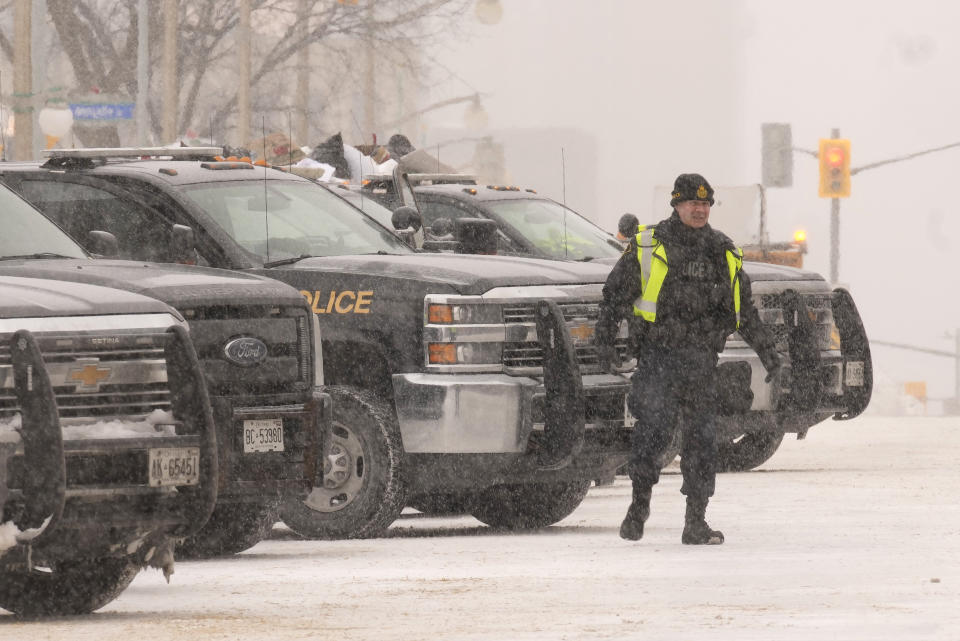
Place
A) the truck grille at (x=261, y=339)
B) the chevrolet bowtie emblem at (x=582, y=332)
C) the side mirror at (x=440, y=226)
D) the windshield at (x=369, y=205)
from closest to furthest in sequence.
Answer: the truck grille at (x=261, y=339)
the chevrolet bowtie emblem at (x=582, y=332)
the windshield at (x=369, y=205)
the side mirror at (x=440, y=226)

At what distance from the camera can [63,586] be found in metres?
9.45

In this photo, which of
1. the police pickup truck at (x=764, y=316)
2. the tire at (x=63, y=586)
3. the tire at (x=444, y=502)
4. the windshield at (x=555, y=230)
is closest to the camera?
the tire at (x=63, y=586)

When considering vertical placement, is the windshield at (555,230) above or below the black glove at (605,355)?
above

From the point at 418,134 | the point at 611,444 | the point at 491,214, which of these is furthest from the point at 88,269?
the point at 418,134

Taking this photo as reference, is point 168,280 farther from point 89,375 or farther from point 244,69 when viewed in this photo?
point 244,69

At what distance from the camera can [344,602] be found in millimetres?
9867

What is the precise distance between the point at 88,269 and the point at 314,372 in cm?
122

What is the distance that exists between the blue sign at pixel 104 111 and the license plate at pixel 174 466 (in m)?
25.4

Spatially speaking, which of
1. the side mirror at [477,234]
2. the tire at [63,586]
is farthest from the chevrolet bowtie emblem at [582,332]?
the tire at [63,586]

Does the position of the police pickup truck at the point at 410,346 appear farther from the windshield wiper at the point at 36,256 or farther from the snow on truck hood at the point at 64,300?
the snow on truck hood at the point at 64,300

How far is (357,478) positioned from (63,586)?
3461mm

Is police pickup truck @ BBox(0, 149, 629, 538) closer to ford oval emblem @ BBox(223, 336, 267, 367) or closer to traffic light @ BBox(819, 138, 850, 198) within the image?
ford oval emblem @ BBox(223, 336, 267, 367)

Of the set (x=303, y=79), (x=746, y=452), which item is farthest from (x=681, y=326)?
(x=303, y=79)

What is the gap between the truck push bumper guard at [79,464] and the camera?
8484 mm
